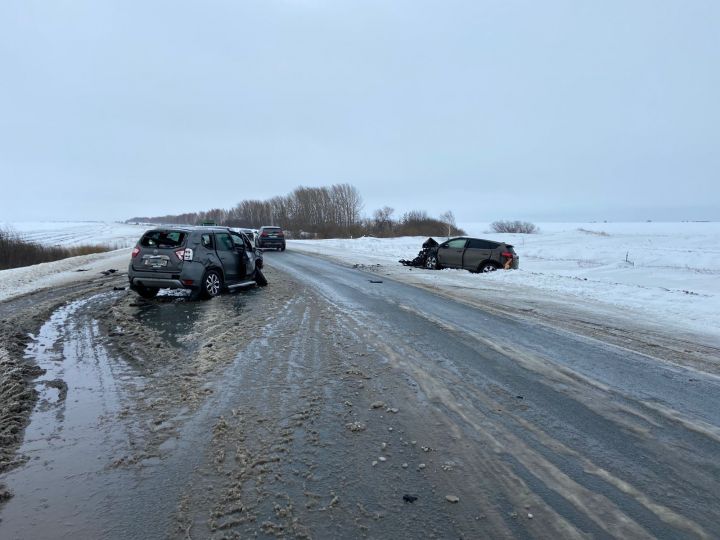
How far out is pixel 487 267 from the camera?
19.0 metres

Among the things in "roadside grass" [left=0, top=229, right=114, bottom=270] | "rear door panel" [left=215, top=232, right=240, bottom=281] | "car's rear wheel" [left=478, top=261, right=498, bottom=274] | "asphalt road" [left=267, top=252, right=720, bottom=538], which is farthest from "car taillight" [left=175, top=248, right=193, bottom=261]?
"roadside grass" [left=0, top=229, right=114, bottom=270]

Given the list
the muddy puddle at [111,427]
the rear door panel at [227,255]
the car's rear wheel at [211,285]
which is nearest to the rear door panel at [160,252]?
the car's rear wheel at [211,285]

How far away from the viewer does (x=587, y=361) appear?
617 cm

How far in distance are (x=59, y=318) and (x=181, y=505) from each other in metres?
7.52

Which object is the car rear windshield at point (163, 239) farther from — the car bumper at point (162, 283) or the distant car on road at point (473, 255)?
the distant car on road at point (473, 255)

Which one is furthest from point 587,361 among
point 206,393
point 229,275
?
point 229,275

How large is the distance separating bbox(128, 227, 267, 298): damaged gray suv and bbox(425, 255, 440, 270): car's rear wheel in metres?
11.0

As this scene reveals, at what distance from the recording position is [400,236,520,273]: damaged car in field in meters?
18.8

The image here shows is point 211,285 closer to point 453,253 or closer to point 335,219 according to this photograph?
point 453,253

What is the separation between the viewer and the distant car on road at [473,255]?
Result: 18830mm

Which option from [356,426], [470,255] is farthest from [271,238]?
[356,426]

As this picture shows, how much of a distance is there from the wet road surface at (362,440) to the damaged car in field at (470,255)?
1196cm

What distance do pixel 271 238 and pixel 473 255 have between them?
1905cm

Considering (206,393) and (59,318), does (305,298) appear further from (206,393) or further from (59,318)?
(206,393)
